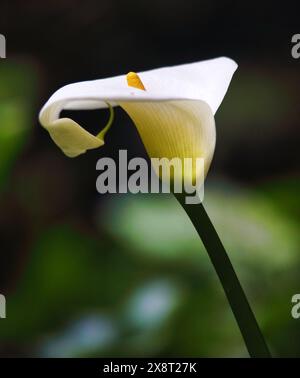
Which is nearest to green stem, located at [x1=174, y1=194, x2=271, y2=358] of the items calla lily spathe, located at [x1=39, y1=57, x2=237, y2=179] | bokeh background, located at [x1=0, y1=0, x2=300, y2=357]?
calla lily spathe, located at [x1=39, y1=57, x2=237, y2=179]

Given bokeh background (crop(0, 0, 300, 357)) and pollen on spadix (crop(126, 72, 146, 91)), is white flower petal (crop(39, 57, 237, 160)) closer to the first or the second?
pollen on spadix (crop(126, 72, 146, 91))

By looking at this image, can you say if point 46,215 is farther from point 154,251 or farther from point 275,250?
point 275,250

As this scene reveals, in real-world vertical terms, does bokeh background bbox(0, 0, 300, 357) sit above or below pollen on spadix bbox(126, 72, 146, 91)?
above

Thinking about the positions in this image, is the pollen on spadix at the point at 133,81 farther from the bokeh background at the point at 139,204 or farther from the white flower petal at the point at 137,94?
the bokeh background at the point at 139,204

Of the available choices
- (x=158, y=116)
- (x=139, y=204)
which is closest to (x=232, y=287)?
(x=158, y=116)

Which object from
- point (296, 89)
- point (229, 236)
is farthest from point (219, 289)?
point (296, 89)
